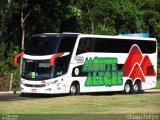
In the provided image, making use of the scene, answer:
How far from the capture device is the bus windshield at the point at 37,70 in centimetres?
3011

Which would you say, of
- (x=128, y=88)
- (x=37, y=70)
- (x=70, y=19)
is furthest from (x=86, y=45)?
(x=70, y=19)

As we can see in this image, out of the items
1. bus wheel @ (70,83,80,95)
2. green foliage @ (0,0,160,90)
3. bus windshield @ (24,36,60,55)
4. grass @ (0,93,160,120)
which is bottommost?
grass @ (0,93,160,120)

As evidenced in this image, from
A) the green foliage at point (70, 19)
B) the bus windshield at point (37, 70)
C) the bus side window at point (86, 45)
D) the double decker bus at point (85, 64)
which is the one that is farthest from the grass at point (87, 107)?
the green foliage at point (70, 19)

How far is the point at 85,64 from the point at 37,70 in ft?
10.8

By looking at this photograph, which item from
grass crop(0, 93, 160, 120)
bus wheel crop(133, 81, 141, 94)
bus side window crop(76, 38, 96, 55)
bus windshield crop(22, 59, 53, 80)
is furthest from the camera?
bus wheel crop(133, 81, 141, 94)

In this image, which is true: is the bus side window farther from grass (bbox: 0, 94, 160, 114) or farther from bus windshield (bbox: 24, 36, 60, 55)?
grass (bbox: 0, 94, 160, 114)

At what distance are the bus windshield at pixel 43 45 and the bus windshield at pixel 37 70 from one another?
20.6 inches

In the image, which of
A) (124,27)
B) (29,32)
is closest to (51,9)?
(29,32)

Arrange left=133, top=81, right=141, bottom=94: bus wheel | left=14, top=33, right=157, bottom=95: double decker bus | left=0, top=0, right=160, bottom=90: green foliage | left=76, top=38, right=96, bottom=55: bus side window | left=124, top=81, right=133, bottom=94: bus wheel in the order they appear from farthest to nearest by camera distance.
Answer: left=0, top=0, right=160, bottom=90: green foliage, left=133, top=81, right=141, bottom=94: bus wheel, left=124, top=81, right=133, bottom=94: bus wheel, left=76, top=38, right=96, bottom=55: bus side window, left=14, top=33, right=157, bottom=95: double decker bus

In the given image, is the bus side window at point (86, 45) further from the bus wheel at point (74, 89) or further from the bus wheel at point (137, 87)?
the bus wheel at point (137, 87)

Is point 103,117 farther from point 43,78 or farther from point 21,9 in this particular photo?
point 21,9

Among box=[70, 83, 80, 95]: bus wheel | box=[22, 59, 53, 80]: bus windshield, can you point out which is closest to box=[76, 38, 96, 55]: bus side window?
box=[70, 83, 80, 95]: bus wheel

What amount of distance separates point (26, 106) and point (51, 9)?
2612 centimetres

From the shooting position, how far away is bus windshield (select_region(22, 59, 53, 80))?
98.8ft
